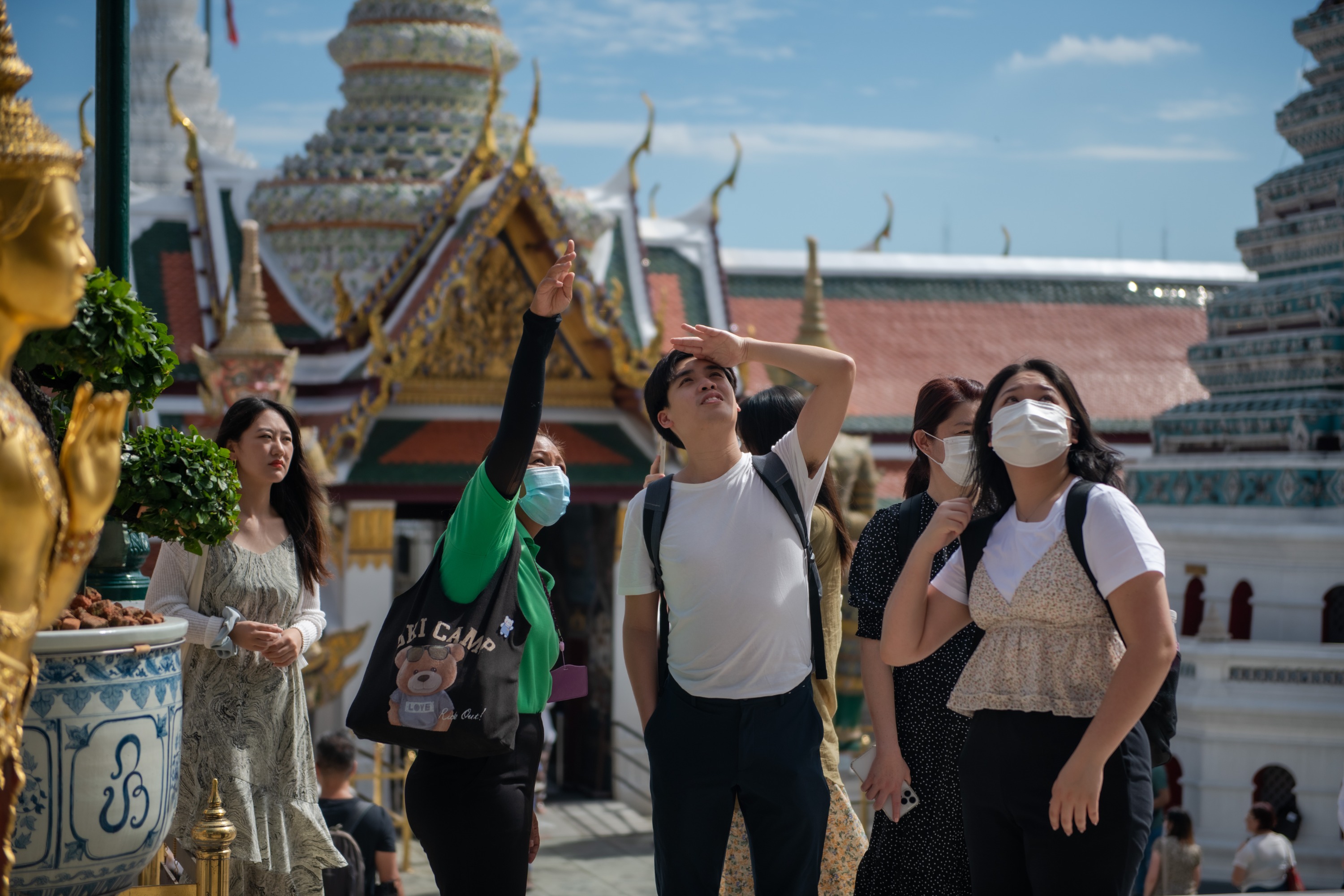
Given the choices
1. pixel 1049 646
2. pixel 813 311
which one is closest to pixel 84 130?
pixel 813 311

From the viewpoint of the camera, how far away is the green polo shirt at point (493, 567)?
3334 millimetres

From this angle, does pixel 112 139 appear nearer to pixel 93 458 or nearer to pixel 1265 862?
pixel 93 458

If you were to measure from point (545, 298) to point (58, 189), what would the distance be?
1.17m

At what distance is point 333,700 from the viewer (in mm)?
10680

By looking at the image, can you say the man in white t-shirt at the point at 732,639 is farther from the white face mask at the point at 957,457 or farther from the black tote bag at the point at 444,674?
the white face mask at the point at 957,457

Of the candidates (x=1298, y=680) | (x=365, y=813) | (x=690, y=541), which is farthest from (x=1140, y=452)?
(x=690, y=541)

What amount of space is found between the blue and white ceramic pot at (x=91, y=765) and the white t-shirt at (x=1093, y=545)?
1.58 meters

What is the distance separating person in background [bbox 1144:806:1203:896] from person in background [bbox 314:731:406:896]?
3997mm

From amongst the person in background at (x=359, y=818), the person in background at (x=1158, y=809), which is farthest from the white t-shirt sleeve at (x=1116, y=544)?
the person in background at (x=1158, y=809)

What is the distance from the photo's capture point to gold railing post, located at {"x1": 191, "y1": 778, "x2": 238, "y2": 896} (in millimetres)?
3238

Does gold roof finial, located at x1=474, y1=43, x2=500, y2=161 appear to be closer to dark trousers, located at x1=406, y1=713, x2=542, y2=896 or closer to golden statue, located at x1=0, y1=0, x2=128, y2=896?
dark trousers, located at x1=406, y1=713, x2=542, y2=896

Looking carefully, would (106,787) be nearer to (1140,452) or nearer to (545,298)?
(545,298)

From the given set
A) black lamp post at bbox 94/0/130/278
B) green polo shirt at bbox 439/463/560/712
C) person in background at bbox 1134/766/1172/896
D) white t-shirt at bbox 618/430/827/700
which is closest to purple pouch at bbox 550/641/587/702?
green polo shirt at bbox 439/463/560/712

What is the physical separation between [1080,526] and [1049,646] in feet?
0.79
